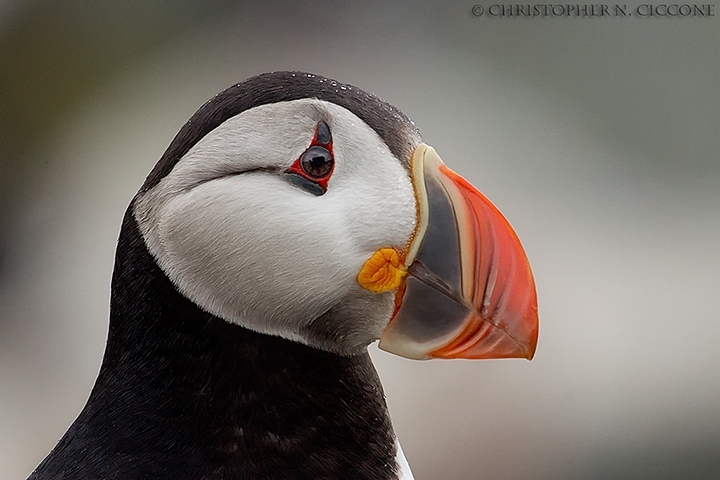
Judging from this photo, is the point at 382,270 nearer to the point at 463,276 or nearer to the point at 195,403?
the point at 463,276

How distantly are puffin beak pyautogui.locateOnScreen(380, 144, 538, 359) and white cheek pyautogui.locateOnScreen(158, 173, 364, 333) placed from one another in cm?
6

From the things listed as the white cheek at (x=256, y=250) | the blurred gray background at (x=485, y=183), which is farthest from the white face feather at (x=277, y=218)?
the blurred gray background at (x=485, y=183)

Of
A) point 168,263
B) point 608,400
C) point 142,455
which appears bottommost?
point 142,455

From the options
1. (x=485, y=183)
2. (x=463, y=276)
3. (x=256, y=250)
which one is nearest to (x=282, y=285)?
(x=256, y=250)

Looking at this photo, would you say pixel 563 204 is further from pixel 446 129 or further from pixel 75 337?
pixel 75 337

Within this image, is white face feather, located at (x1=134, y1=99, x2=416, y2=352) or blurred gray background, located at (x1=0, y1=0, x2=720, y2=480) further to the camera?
blurred gray background, located at (x1=0, y1=0, x2=720, y2=480)

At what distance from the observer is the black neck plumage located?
0.60m

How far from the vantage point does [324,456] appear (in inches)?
24.7

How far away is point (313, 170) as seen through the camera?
1.92 ft

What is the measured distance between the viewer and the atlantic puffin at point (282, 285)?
0.58 metres

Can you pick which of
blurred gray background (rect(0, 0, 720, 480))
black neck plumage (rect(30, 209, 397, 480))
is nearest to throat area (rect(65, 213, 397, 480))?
black neck plumage (rect(30, 209, 397, 480))

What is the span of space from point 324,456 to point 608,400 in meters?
0.93

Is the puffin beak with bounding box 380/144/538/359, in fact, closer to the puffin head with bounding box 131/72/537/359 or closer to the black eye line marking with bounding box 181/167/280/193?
the puffin head with bounding box 131/72/537/359

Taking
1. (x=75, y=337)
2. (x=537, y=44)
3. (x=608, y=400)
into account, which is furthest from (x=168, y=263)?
(x=608, y=400)
